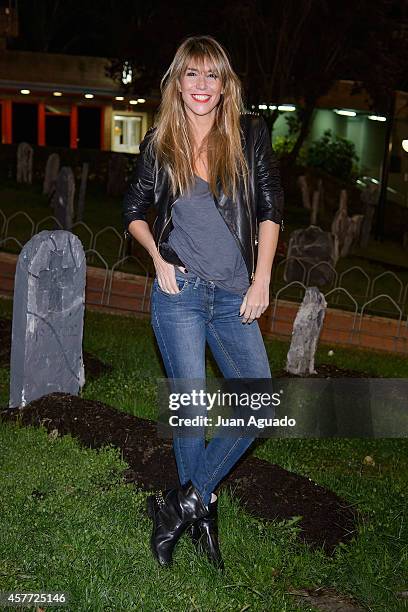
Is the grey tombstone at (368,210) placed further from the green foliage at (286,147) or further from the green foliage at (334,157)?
the green foliage at (286,147)

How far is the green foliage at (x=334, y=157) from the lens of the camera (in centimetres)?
2758

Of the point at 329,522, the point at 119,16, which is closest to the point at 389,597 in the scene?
the point at 329,522

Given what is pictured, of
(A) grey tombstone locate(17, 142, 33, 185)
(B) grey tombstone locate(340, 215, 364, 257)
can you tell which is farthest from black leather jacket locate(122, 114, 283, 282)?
(A) grey tombstone locate(17, 142, 33, 185)

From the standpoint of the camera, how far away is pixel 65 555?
3947 mm

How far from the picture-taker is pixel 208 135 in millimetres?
3982

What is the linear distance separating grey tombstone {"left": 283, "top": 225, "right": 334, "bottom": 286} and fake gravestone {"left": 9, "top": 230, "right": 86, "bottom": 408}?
8129mm

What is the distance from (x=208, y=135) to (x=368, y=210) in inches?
665

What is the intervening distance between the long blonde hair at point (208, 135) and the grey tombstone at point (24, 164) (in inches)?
764

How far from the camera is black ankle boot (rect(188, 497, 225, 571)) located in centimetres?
401

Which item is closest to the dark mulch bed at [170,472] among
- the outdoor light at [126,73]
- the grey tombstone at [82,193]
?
the grey tombstone at [82,193]

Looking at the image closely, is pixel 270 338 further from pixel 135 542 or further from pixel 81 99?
pixel 81 99

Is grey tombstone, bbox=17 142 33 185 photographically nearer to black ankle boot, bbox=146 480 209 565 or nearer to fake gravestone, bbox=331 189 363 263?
fake gravestone, bbox=331 189 363 263

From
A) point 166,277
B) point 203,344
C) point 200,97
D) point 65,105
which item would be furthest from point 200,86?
point 65,105

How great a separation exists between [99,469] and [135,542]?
77cm
